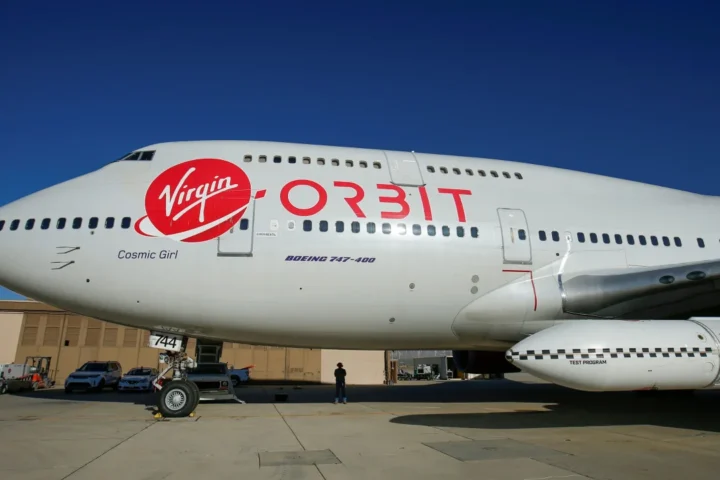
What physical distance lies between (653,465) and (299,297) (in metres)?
6.45

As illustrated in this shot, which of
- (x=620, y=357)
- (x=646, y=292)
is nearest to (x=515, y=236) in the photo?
(x=646, y=292)

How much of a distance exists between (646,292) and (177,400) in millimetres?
10040

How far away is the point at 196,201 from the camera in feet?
33.4

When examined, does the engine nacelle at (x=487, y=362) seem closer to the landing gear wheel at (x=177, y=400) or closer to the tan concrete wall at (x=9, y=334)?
the landing gear wheel at (x=177, y=400)

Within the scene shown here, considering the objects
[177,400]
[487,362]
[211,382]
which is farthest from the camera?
[487,362]

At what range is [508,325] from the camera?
428 inches

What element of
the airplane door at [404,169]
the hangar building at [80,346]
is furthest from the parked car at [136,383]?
the airplane door at [404,169]

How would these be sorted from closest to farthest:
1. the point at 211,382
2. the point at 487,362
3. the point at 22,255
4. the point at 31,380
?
the point at 22,255 → the point at 211,382 → the point at 487,362 → the point at 31,380

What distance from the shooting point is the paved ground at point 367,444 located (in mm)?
5586

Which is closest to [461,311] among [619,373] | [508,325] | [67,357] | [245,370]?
[508,325]

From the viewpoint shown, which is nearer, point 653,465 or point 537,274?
point 653,465

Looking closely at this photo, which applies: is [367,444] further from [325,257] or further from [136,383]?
[136,383]

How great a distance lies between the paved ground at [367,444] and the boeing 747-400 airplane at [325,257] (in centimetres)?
165

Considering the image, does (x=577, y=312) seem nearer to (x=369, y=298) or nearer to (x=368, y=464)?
(x=369, y=298)
